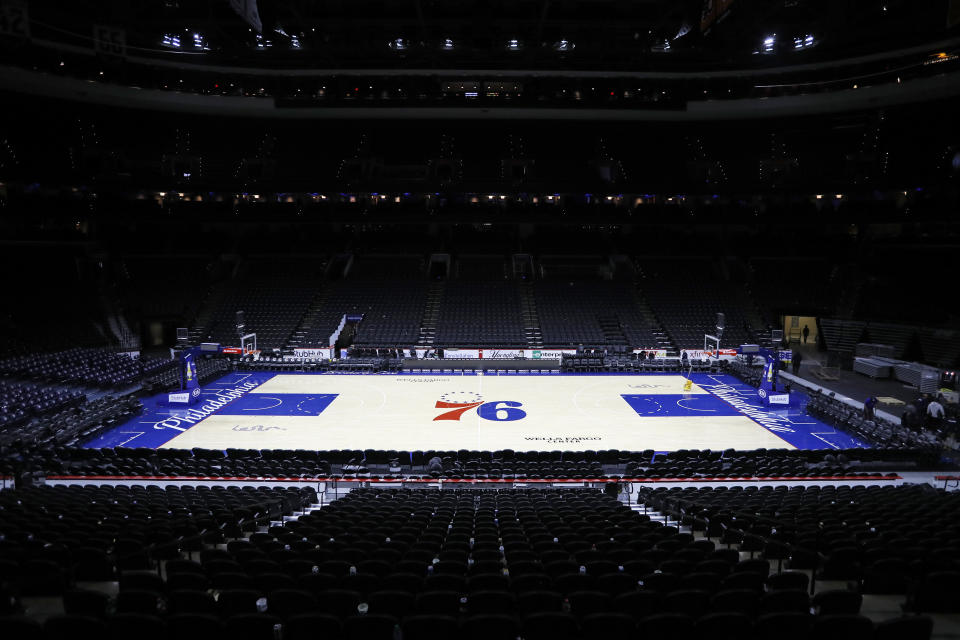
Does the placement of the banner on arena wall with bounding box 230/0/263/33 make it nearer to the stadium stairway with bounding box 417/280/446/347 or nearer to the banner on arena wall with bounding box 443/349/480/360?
the banner on arena wall with bounding box 443/349/480/360

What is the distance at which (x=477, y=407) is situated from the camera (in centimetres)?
2556

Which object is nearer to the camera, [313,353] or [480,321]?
[313,353]

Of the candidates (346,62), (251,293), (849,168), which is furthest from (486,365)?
(849,168)

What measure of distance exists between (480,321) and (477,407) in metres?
13.8

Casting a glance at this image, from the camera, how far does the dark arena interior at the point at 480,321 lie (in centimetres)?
663

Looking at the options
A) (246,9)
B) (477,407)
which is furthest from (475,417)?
(246,9)

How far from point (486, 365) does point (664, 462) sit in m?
18.6

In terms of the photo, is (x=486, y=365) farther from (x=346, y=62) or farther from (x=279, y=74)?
(x=279, y=74)

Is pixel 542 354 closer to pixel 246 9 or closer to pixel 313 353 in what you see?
pixel 313 353

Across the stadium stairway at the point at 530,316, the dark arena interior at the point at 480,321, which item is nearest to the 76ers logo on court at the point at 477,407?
the dark arena interior at the point at 480,321

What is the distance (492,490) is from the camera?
14.9 m

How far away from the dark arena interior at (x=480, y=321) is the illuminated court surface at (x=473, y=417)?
0.82 ft

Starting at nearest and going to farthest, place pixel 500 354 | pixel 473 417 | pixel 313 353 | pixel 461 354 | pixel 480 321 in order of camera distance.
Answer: pixel 473 417 < pixel 500 354 < pixel 461 354 < pixel 313 353 < pixel 480 321

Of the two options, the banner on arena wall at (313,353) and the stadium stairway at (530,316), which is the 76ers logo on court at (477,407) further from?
the banner on arena wall at (313,353)
